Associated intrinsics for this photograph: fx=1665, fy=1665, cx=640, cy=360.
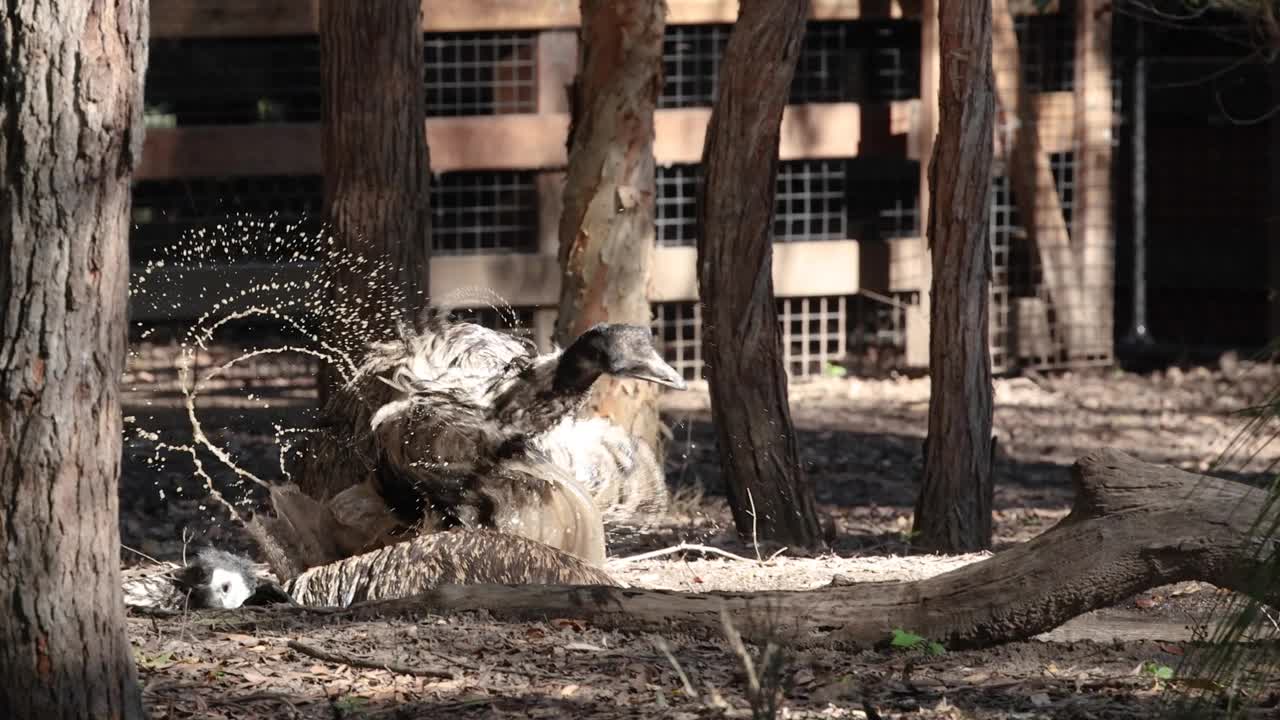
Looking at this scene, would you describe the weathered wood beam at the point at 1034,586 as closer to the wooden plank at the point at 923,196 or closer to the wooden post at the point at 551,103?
the wooden post at the point at 551,103

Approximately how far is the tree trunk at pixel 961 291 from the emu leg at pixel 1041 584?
2.19 meters

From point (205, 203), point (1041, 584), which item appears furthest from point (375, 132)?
point (205, 203)

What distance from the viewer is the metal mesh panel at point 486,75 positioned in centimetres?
1066

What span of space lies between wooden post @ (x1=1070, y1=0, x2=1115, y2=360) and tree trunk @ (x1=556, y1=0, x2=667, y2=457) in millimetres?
4765

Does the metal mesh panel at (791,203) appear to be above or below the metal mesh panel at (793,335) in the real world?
above

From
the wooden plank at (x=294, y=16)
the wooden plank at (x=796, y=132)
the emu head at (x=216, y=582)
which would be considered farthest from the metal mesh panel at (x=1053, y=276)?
the emu head at (x=216, y=582)

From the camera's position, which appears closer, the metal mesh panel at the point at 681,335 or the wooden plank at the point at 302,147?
the wooden plank at the point at 302,147

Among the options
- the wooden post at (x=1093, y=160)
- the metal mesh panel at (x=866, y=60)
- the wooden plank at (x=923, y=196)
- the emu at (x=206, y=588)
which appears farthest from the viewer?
the metal mesh panel at (x=866, y=60)

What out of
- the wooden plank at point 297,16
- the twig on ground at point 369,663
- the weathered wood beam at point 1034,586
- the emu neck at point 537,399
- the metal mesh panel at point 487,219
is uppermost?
the wooden plank at point 297,16

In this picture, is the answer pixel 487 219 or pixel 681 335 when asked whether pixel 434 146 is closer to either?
pixel 487 219

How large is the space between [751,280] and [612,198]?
53.8 inches

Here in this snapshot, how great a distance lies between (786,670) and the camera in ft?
13.0

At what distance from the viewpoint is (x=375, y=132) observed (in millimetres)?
6805

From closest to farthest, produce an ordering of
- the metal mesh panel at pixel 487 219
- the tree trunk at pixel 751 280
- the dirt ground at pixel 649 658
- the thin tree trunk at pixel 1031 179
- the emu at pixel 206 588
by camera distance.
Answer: the dirt ground at pixel 649 658 < the emu at pixel 206 588 < the tree trunk at pixel 751 280 < the metal mesh panel at pixel 487 219 < the thin tree trunk at pixel 1031 179
